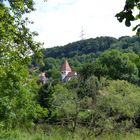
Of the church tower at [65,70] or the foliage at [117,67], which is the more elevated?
the church tower at [65,70]

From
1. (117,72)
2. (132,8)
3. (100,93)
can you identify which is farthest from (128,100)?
(117,72)

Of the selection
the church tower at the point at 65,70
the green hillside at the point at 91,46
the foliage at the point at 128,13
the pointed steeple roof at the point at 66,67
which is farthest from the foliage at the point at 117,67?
the foliage at the point at 128,13

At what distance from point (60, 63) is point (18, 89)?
14654 cm

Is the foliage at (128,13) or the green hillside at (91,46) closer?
the foliage at (128,13)

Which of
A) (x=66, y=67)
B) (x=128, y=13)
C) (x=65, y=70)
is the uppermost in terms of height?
(x=66, y=67)

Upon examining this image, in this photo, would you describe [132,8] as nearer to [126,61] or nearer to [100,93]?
[100,93]

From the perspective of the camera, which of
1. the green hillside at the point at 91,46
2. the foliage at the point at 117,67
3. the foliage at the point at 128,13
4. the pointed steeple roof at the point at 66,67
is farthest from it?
the green hillside at the point at 91,46

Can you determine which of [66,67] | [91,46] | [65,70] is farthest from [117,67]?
[91,46]

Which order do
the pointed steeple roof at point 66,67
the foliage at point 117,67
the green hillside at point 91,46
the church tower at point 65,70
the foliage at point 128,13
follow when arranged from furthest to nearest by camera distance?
the green hillside at point 91,46 < the pointed steeple roof at point 66,67 < the church tower at point 65,70 < the foliage at point 117,67 < the foliage at point 128,13

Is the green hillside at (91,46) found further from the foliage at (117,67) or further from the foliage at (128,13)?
the foliage at (128,13)

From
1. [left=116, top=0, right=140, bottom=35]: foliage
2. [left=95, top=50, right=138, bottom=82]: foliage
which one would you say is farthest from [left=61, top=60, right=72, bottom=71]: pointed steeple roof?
[left=116, top=0, right=140, bottom=35]: foliage

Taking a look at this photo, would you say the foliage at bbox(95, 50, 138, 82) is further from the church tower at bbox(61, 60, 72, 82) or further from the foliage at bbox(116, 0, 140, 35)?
the foliage at bbox(116, 0, 140, 35)

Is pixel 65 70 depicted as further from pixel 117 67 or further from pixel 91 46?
pixel 117 67

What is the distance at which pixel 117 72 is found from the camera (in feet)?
273
